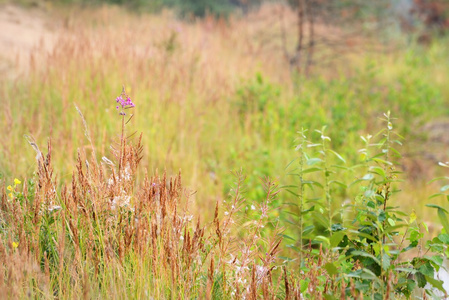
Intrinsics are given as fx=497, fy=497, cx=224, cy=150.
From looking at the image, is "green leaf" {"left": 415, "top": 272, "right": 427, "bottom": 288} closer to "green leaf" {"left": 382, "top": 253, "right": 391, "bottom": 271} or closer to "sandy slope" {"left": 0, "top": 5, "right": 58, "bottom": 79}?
"green leaf" {"left": 382, "top": 253, "right": 391, "bottom": 271}

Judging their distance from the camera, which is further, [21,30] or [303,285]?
[21,30]

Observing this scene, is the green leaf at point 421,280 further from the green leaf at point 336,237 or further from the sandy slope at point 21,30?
the sandy slope at point 21,30

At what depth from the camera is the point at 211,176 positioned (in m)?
4.81

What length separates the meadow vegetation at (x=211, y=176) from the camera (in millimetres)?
2047

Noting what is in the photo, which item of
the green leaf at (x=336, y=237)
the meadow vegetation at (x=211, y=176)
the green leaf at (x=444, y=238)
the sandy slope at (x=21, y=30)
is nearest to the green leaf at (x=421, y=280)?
the meadow vegetation at (x=211, y=176)

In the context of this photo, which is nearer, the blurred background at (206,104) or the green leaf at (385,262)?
the green leaf at (385,262)

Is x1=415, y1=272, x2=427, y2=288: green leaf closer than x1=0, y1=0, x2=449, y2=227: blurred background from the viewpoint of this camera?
Yes

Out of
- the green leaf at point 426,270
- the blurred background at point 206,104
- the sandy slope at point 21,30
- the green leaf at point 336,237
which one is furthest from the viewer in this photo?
the sandy slope at point 21,30

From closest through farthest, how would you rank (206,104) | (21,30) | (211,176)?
1. (211,176)
2. (206,104)
3. (21,30)

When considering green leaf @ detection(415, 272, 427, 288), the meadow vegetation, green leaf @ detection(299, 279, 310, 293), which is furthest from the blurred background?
green leaf @ detection(415, 272, 427, 288)

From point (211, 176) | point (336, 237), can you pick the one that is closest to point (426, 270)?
point (336, 237)

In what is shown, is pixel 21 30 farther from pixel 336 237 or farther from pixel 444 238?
pixel 444 238

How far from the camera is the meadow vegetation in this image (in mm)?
2047

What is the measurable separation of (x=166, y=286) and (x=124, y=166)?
21.4 inches
